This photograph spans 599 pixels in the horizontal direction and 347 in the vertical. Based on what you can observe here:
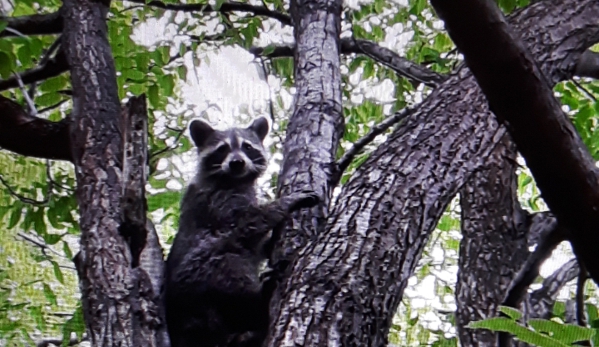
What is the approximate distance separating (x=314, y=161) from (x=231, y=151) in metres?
1.69

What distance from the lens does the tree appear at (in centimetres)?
237

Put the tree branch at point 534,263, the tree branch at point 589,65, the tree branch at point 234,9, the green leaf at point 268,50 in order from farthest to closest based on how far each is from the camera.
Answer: the green leaf at point 268,50
the tree branch at point 234,9
the tree branch at point 589,65
the tree branch at point 534,263

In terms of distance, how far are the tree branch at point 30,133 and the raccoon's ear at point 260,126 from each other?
2140 millimetres

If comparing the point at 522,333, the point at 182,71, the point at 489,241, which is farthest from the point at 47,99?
the point at 522,333

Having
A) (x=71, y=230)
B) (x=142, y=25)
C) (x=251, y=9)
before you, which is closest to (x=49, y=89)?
(x=71, y=230)

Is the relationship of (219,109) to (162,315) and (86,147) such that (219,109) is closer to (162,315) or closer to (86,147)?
(86,147)

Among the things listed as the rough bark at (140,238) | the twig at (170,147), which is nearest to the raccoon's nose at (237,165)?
the twig at (170,147)

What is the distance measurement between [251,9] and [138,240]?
7.97 ft

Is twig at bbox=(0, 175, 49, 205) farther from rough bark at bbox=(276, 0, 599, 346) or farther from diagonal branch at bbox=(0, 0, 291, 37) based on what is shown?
rough bark at bbox=(276, 0, 599, 346)

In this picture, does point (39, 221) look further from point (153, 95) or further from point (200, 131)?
point (200, 131)

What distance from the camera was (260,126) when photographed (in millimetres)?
5102

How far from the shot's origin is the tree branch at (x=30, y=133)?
2.98 meters

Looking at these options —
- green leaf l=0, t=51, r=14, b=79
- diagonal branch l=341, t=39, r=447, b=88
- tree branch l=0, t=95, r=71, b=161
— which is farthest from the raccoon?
green leaf l=0, t=51, r=14, b=79

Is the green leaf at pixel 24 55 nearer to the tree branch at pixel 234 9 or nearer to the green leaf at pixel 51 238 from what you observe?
the green leaf at pixel 51 238
